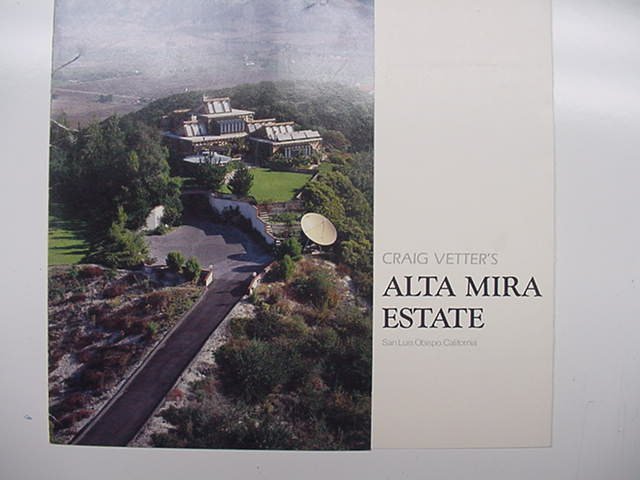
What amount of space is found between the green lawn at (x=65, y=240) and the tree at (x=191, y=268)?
25 cm

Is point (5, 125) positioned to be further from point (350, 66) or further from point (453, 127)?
point (453, 127)

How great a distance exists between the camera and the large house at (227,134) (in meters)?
1.74

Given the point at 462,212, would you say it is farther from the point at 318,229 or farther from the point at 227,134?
the point at 227,134

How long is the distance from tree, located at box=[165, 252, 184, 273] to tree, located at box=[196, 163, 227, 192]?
0.61 ft

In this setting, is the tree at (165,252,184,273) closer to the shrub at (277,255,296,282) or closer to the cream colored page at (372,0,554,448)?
the shrub at (277,255,296,282)

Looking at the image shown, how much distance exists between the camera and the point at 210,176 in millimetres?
1737

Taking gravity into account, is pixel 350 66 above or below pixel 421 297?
above

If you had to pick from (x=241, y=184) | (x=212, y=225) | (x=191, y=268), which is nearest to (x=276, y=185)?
(x=241, y=184)

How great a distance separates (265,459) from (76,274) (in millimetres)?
673

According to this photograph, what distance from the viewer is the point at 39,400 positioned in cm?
174

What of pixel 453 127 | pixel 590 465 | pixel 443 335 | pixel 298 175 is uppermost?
pixel 453 127

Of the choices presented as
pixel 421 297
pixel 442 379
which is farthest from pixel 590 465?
pixel 421 297

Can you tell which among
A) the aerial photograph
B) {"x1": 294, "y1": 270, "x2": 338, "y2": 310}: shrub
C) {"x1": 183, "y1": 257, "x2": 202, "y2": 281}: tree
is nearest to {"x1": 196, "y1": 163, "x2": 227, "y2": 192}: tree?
the aerial photograph

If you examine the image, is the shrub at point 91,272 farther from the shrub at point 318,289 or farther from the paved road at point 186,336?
the shrub at point 318,289
